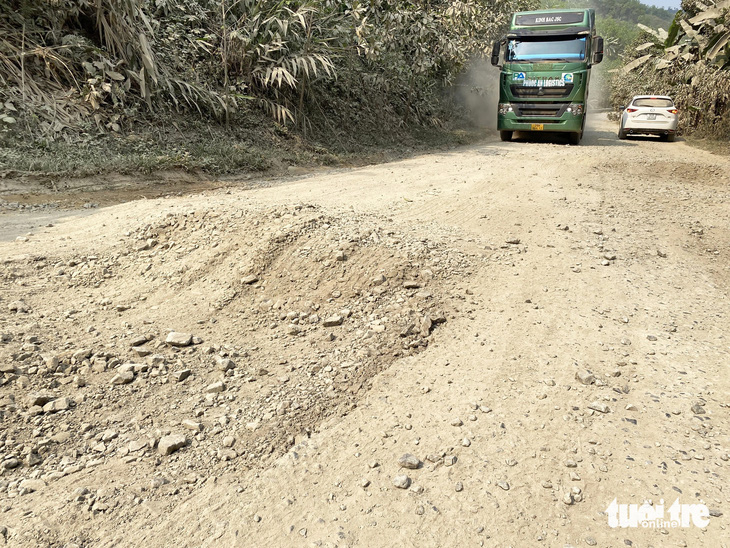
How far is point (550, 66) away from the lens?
1419 cm

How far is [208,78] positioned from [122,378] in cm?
957

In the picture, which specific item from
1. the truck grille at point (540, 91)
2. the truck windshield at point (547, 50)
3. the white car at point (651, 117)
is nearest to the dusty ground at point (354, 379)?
the truck grille at point (540, 91)

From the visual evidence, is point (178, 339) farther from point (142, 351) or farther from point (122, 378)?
point (122, 378)

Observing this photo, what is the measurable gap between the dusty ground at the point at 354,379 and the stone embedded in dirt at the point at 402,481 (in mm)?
14

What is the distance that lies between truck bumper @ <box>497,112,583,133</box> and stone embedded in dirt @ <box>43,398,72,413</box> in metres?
14.3

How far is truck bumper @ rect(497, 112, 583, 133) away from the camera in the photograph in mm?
14391

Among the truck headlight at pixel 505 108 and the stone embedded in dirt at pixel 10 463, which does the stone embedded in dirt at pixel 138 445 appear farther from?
the truck headlight at pixel 505 108

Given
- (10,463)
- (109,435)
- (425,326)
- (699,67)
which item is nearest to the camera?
(10,463)

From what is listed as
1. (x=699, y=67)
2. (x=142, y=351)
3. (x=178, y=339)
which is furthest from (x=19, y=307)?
(x=699, y=67)

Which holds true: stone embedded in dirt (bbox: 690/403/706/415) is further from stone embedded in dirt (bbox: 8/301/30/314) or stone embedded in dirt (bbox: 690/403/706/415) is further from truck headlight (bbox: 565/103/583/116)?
truck headlight (bbox: 565/103/583/116)

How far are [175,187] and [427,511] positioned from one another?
7018mm

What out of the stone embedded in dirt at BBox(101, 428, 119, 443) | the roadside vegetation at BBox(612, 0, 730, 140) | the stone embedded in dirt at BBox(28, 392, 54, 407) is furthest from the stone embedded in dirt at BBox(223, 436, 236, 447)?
the roadside vegetation at BBox(612, 0, 730, 140)

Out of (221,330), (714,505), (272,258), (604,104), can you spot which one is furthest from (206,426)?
(604,104)

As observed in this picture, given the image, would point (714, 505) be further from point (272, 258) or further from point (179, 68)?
point (179, 68)
